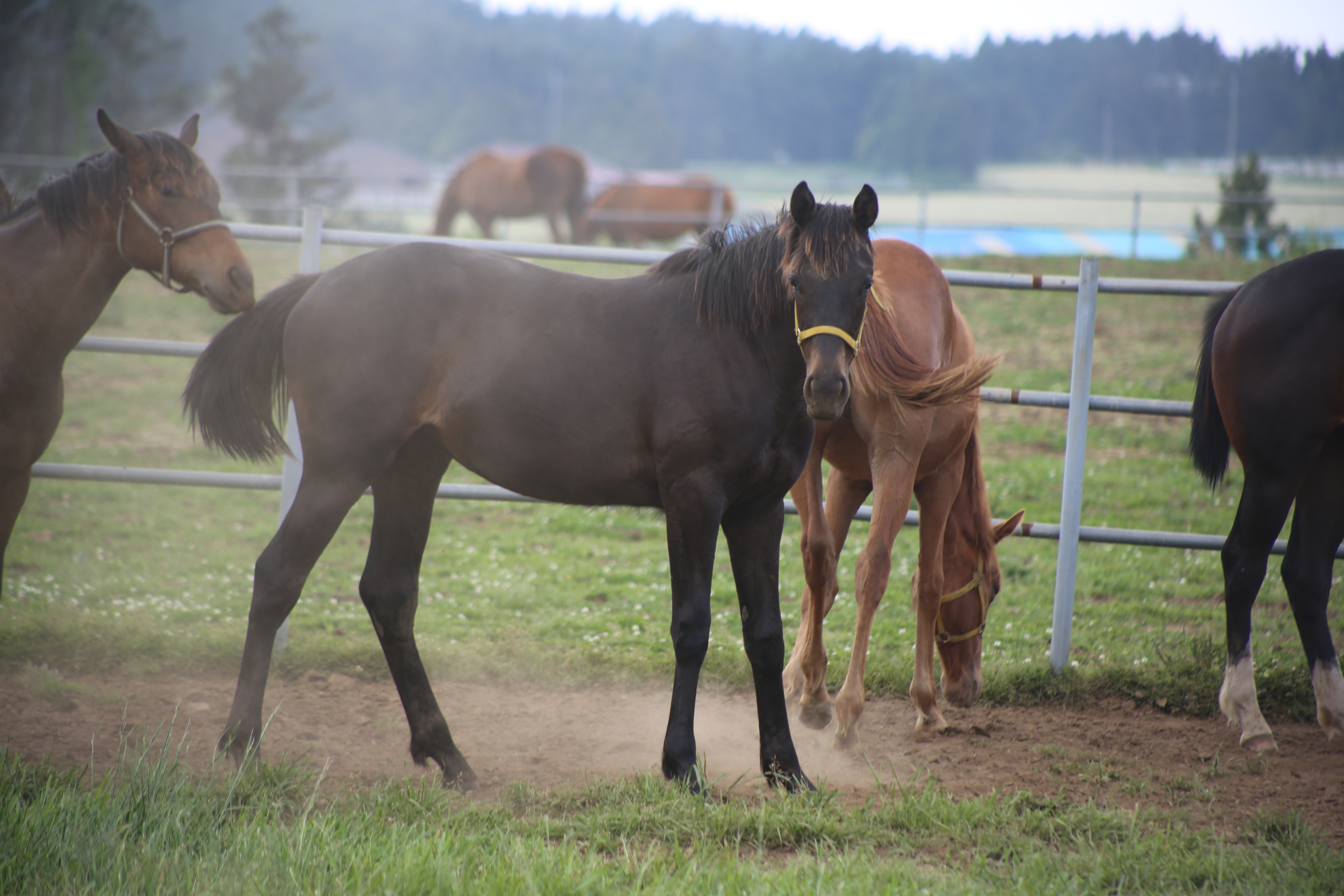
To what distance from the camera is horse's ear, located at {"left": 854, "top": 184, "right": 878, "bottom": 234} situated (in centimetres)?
250

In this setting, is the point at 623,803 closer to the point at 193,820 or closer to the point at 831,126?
the point at 193,820

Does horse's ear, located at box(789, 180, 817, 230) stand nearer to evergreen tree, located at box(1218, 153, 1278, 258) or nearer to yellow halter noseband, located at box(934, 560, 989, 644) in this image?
yellow halter noseband, located at box(934, 560, 989, 644)

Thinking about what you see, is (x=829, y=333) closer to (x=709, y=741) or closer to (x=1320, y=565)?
(x=709, y=741)

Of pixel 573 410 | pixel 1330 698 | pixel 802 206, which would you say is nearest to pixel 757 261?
pixel 802 206

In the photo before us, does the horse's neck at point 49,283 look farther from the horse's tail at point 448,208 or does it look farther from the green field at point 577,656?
the horse's tail at point 448,208

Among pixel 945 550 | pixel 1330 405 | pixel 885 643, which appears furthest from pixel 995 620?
pixel 1330 405

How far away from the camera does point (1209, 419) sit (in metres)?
3.69

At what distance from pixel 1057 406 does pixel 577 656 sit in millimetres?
2382

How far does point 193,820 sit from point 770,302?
2.10 m

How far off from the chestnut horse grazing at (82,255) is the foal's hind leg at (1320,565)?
3.98 m

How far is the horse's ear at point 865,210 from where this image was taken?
2504 millimetres

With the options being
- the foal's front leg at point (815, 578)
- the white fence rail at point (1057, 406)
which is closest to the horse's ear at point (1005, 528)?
the white fence rail at point (1057, 406)

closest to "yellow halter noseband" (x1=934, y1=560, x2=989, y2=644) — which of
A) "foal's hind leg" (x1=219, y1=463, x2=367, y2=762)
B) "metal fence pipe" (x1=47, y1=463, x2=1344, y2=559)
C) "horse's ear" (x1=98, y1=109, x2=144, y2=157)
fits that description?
"metal fence pipe" (x1=47, y1=463, x2=1344, y2=559)

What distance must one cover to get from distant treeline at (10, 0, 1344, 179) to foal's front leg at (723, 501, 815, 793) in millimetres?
10717
